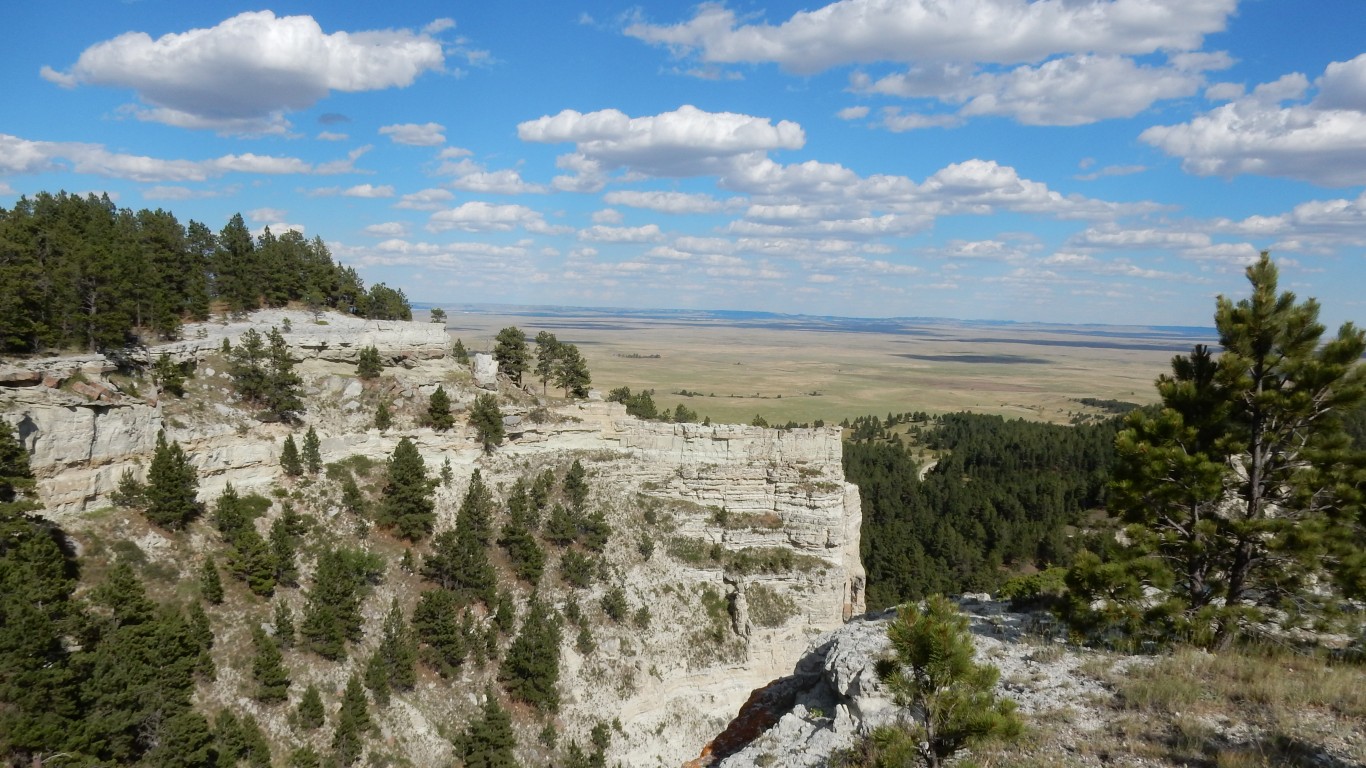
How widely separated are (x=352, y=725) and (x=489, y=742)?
6.00 metres

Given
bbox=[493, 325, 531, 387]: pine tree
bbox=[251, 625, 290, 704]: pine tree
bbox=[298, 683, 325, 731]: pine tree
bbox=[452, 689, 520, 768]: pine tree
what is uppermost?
bbox=[493, 325, 531, 387]: pine tree

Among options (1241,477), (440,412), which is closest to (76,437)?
(440,412)

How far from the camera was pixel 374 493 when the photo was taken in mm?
41719

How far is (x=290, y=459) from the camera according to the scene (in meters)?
39.4

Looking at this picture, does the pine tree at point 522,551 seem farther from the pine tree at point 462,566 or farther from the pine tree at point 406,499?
the pine tree at point 406,499

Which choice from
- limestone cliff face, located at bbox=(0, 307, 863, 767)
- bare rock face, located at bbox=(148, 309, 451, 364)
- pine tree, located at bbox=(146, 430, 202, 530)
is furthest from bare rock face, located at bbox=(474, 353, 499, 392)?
pine tree, located at bbox=(146, 430, 202, 530)

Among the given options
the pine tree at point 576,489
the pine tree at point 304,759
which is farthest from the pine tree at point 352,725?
the pine tree at point 576,489

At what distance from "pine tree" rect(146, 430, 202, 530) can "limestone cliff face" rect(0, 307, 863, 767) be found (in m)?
2.45

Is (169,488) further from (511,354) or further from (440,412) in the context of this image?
(511,354)

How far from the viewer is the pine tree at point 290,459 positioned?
39344mm

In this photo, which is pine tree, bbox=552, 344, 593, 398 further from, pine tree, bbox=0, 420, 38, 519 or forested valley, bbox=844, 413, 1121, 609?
pine tree, bbox=0, 420, 38, 519

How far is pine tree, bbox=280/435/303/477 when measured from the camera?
39.3m

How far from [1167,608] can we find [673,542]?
34991 millimetres

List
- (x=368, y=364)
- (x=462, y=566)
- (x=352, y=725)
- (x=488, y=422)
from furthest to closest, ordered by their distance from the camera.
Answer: (x=368, y=364), (x=488, y=422), (x=462, y=566), (x=352, y=725)
